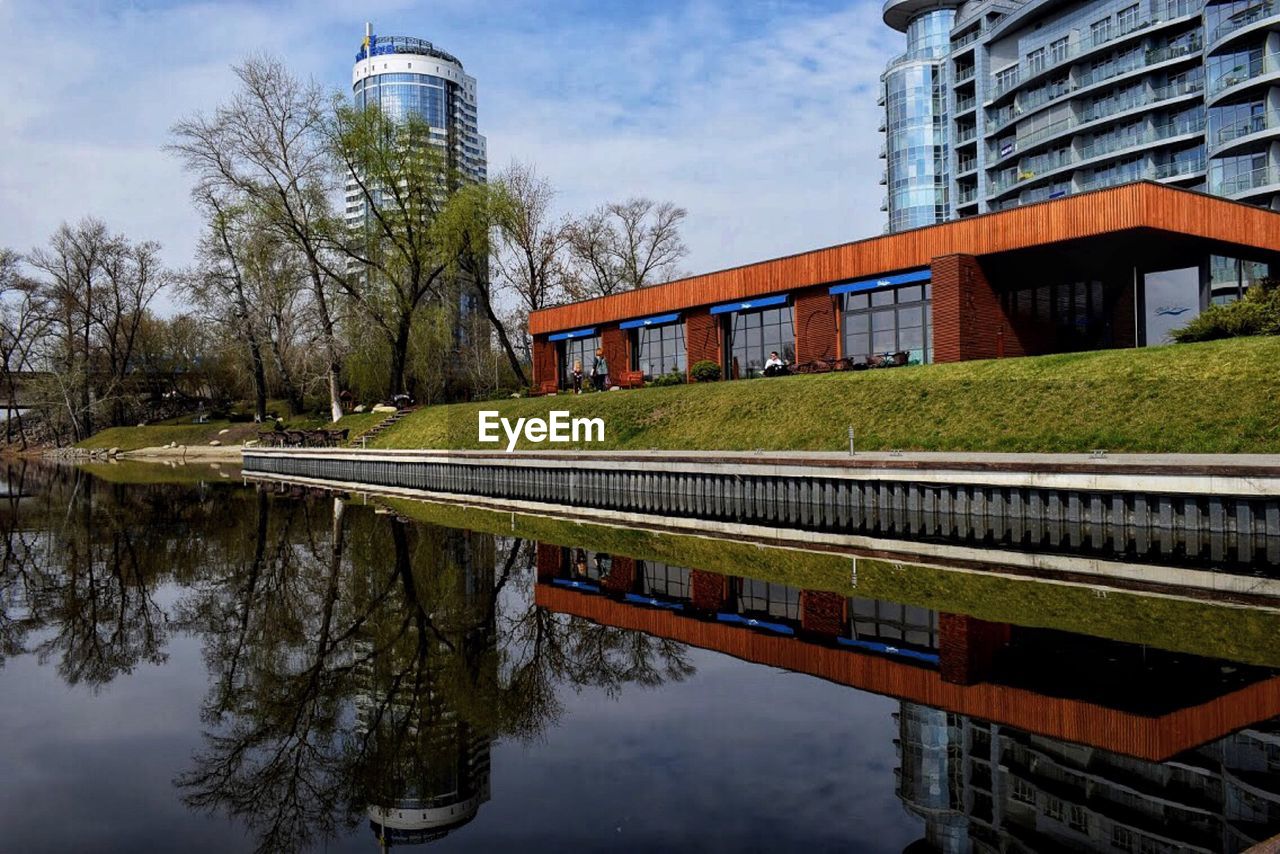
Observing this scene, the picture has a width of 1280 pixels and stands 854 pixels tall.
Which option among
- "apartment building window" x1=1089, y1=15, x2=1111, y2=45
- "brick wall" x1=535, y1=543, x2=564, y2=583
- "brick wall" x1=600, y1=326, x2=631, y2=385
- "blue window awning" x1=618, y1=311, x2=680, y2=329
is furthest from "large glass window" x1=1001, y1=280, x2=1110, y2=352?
"apartment building window" x1=1089, y1=15, x2=1111, y2=45

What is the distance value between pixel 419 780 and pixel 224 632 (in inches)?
246

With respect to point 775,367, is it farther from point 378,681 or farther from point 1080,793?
point 1080,793

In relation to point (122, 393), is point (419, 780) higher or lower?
lower

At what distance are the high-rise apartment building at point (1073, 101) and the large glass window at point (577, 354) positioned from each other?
118 feet

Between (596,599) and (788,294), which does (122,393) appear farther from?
(596,599)

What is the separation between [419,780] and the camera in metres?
6.82

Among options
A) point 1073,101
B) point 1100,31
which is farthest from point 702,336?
point 1100,31

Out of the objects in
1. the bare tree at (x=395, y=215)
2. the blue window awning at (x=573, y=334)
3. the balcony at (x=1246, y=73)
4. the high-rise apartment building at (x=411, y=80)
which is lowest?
the blue window awning at (x=573, y=334)

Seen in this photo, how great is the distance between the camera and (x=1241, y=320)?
2250cm

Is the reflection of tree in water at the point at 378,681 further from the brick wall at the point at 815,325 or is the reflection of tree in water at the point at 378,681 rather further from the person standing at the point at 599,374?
the person standing at the point at 599,374

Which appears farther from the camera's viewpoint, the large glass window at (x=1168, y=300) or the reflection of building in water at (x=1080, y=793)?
the large glass window at (x=1168, y=300)

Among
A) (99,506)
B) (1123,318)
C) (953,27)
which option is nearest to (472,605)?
(99,506)

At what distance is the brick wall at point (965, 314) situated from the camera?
28.3m

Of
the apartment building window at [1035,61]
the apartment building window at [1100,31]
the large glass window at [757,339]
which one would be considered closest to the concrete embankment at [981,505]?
the large glass window at [757,339]
